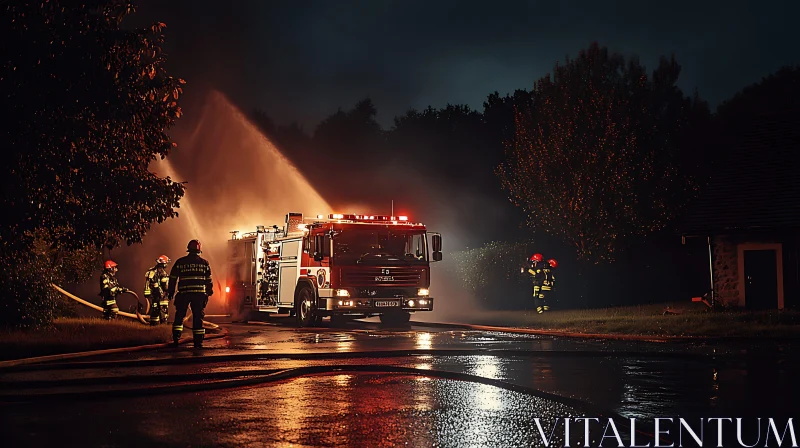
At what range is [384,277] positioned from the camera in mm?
23453

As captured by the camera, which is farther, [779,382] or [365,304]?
[365,304]

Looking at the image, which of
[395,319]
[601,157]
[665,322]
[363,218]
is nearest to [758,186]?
[601,157]

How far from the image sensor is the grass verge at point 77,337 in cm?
Result: 1495

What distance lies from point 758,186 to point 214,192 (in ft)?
67.1

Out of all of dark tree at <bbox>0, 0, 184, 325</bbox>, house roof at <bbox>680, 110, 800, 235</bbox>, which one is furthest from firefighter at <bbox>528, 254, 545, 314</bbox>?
dark tree at <bbox>0, 0, 184, 325</bbox>

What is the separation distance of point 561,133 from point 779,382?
21.4m

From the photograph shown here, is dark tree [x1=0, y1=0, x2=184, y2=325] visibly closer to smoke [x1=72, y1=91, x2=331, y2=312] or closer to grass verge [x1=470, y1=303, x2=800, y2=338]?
grass verge [x1=470, y1=303, x2=800, y2=338]

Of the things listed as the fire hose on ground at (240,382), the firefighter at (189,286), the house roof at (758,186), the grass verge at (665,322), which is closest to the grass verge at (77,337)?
the firefighter at (189,286)

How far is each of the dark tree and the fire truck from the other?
700 centimetres

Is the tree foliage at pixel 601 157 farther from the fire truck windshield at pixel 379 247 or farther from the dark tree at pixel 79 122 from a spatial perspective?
the dark tree at pixel 79 122

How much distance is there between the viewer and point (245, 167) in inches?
1492

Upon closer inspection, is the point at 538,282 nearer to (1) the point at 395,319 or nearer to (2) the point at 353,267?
(1) the point at 395,319

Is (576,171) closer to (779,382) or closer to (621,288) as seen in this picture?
(621,288)

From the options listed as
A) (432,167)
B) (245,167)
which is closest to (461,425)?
(245,167)
